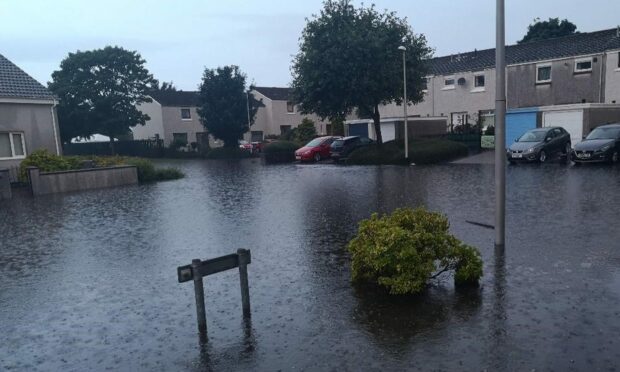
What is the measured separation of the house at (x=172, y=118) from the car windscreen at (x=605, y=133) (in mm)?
42530

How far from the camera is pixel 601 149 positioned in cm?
2175

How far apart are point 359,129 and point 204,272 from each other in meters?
38.2

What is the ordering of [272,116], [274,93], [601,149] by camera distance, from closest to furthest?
[601,149] < [272,116] < [274,93]

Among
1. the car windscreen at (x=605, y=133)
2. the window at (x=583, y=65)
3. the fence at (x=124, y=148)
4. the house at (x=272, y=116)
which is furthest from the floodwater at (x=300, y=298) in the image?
the house at (x=272, y=116)

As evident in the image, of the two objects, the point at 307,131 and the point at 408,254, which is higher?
the point at 307,131

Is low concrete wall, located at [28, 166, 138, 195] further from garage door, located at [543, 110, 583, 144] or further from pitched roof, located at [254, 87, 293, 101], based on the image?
pitched roof, located at [254, 87, 293, 101]

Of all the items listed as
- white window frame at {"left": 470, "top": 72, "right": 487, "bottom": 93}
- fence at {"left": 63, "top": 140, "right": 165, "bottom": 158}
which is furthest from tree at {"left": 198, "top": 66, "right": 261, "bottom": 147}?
white window frame at {"left": 470, "top": 72, "right": 487, "bottom": 93}

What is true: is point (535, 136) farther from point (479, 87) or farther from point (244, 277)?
point (244, 277)

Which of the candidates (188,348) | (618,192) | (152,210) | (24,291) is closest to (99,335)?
(188,348)

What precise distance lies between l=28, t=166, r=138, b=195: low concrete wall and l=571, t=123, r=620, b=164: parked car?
68.7 feet

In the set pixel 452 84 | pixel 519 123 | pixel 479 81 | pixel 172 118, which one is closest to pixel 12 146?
pixel 519 123

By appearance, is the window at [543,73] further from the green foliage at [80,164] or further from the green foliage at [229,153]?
the green foliage at [80,164]

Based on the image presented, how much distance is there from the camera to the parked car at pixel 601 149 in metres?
21.8

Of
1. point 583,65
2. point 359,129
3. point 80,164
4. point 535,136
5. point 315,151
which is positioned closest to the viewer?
point 80,164
